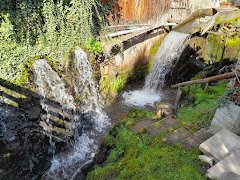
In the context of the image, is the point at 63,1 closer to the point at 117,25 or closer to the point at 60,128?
the point at 117,25

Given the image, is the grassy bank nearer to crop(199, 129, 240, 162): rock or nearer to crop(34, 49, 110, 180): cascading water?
crop(199, 129, 240, 162): rock

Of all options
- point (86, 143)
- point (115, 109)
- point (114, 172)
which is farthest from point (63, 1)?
point (114, 172)

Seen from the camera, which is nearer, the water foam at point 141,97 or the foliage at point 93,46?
the foliage at point 93,46

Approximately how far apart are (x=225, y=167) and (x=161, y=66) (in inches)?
280

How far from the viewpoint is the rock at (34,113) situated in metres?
6.90

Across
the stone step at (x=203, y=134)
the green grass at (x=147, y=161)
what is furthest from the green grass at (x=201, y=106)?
the green grass at (x=147, y=161)

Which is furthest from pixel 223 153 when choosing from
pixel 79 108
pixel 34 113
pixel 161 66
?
pixel 161 66

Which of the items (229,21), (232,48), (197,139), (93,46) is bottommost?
(197,139)

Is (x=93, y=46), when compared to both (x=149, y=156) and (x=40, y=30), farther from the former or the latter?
(x=149, y=156)

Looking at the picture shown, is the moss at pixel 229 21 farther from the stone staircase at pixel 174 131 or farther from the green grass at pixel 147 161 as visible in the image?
the green grass at pixel 147 161

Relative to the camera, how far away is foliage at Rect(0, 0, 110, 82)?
6.89 meters

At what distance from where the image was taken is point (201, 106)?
706 cm

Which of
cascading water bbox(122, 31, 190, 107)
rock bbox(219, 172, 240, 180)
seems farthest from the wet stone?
cascading water bbox(122, 31, 190, 107)

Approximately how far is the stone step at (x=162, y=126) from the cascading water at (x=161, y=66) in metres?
3.63
